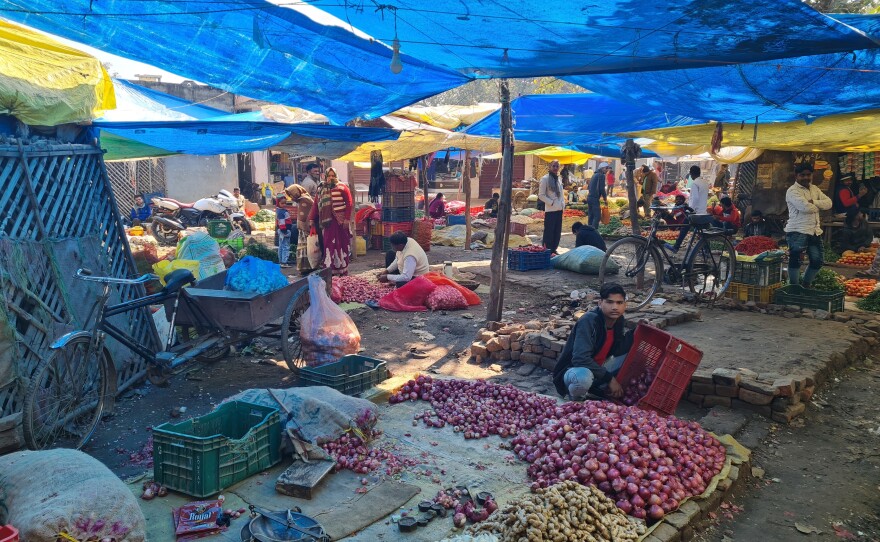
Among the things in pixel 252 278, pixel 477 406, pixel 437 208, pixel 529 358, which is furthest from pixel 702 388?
pixel 437 208

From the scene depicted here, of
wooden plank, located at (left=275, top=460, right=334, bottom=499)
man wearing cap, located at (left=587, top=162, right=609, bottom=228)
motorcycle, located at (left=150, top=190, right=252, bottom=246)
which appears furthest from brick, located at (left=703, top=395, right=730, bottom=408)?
motorcycle, located at (left=150, top=190, right=252, bottom=246)

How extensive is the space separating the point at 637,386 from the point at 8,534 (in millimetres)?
4548

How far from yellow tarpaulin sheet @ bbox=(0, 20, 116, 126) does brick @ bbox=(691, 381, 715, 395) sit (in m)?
6.13

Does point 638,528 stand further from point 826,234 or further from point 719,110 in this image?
point 826,234

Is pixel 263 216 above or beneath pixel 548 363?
above

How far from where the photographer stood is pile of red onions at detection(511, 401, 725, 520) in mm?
3975

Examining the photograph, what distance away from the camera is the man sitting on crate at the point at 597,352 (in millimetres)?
5488

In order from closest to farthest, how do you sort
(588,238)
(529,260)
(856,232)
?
(529,260)
(588,238)
(856,232)

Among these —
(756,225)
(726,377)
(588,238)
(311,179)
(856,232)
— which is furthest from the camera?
(756,225)

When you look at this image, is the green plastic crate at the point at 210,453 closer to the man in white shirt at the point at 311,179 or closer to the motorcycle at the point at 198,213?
the man in white shirt at the point at 311,179

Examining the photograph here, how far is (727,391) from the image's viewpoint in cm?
585

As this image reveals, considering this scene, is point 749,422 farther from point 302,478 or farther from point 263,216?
point 263,216

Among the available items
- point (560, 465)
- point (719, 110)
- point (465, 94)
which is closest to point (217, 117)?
point (719, 110)

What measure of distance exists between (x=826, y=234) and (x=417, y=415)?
541 inches
